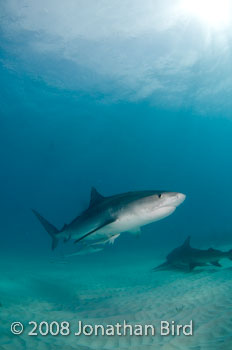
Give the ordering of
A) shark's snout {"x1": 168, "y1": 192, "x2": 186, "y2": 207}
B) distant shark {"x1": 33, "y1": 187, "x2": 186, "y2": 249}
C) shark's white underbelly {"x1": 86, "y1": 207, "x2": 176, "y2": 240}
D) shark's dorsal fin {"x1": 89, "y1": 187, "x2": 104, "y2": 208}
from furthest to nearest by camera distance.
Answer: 1. shark's dorsal fin {"x1": 89, "y1": 187, "x2": 104, "y2": 208}
2. shark's white underbelly {"x1": 86, "y1": 207, "x2": 176, "y2": 240}
3. distant shark {"x1": 33, "y1": 187, "x2": 186, "y2": 249}
4. shark's snout {"x1": 168, "y1": 192, "x2": 186, "y2": 207}

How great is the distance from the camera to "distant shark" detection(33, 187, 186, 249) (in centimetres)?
409

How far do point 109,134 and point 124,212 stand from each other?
59254mm

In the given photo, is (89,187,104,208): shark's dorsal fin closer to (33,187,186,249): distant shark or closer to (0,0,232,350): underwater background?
(33,187,186,249): distant shark

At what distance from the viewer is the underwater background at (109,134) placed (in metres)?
5.98

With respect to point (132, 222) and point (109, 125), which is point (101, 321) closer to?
point (132, 222)

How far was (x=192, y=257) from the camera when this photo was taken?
8984mm

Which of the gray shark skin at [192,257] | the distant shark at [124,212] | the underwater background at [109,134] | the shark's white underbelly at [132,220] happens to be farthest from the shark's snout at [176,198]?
the gray shark skin at [192,257]

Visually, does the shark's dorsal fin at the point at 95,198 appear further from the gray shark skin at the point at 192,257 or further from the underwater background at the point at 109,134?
the gray shark skin at the point at 192,257

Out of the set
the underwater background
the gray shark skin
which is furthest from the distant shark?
the gray shark skin

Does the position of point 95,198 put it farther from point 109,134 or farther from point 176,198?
point 109,134

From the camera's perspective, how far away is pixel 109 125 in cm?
5569

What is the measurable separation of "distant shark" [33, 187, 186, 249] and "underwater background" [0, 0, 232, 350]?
2.11m

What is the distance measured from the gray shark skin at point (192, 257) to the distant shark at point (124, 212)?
15.1 feet

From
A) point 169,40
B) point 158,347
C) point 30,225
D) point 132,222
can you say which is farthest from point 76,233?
point 30,225
